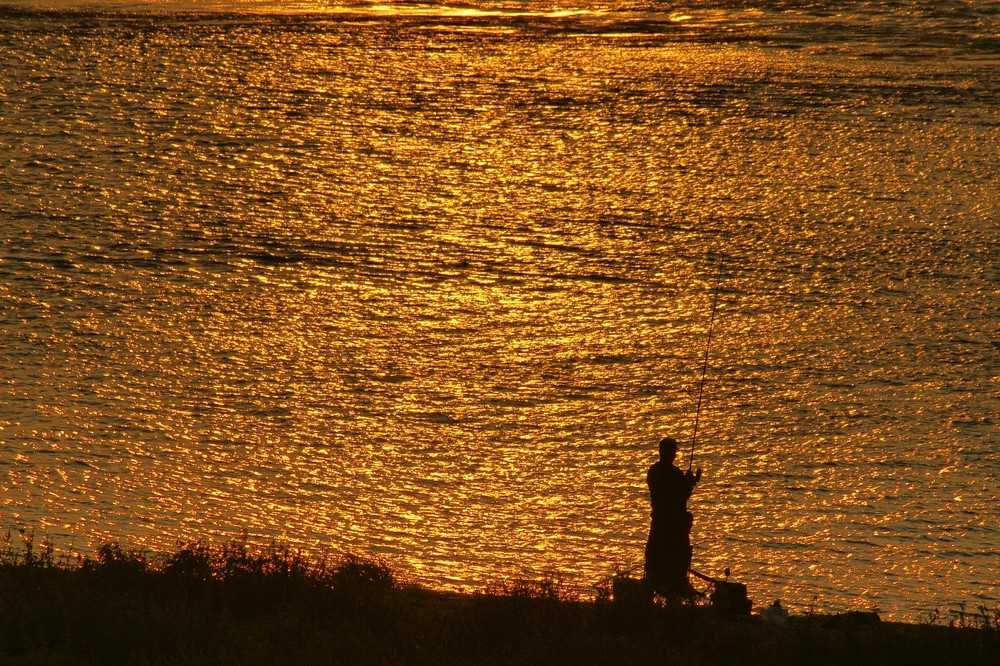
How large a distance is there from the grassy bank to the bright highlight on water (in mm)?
2849

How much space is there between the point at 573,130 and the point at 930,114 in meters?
9.25

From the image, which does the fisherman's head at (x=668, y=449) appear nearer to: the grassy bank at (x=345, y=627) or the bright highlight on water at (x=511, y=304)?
the grassy bank at (x=345, y=627)

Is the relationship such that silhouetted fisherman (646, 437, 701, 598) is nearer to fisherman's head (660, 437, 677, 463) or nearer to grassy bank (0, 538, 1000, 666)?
fisherman's head (660, 437, 677, 463)

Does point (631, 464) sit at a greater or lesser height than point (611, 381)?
lesser

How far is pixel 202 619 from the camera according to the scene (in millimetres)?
9984

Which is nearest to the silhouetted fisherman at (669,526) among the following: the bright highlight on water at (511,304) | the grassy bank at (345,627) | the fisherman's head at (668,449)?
the fisherman's head at (668,449)

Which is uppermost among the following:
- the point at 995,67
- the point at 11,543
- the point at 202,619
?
the point at 995,67

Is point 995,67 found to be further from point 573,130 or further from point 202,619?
point 202,619

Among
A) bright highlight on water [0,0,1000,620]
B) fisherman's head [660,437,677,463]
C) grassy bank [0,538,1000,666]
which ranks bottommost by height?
grassy bank [0,538,1000,666]

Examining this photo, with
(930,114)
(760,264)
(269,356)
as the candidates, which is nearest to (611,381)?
(269,356)

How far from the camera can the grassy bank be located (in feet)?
31.1

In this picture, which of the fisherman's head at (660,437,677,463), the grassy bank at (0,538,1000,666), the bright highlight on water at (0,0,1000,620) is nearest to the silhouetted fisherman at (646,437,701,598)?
the fisherman's head at (660,437,677,463)

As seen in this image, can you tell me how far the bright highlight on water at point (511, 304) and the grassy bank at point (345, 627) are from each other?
2.85 metres

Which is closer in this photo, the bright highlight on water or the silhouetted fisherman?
the silhouetted fisherman
